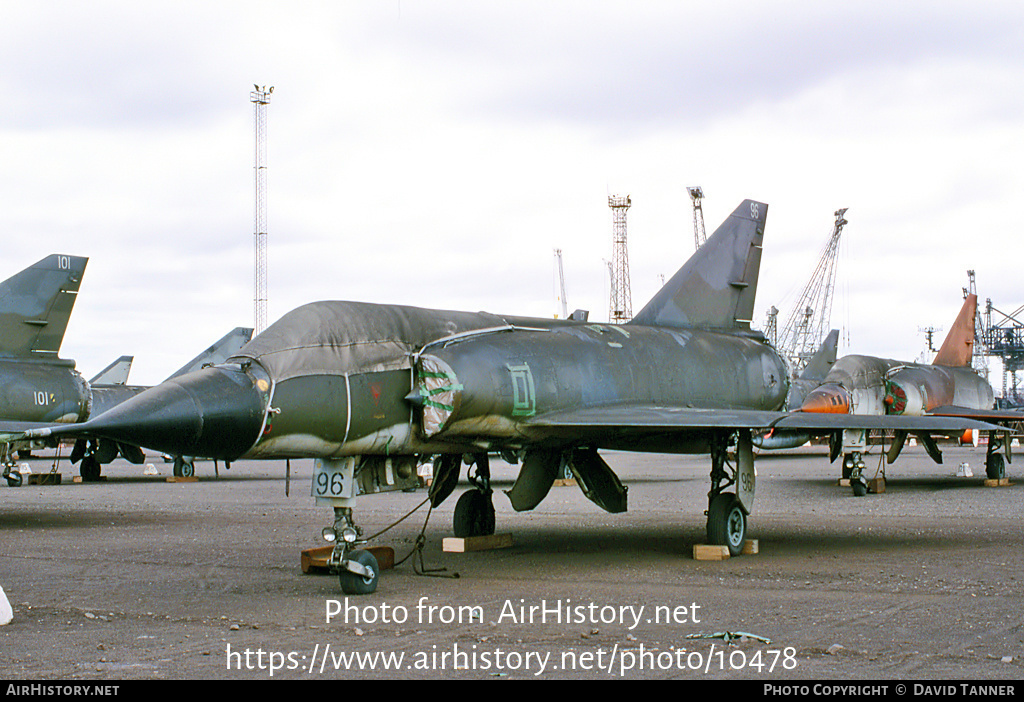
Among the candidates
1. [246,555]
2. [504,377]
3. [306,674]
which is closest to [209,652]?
[306,674]

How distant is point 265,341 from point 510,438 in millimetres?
2992

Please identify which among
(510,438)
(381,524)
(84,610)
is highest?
(510,438)

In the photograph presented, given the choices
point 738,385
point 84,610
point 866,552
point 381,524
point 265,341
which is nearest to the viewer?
point 84,610

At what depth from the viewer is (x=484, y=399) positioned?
9836mm

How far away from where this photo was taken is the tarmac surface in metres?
6.04

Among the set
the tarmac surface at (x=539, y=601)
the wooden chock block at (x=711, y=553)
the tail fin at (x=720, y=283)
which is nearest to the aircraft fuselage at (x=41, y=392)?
the tarmac surface at (x=539, y=601)

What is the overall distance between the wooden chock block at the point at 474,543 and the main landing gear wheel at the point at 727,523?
2.80 metres

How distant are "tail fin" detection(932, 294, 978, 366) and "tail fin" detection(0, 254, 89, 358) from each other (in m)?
22.2

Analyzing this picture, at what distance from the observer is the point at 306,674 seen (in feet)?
19.0

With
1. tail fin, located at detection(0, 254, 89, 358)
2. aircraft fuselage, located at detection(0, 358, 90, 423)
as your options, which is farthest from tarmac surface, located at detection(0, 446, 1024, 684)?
tail fin, located at detection(0, 254, 89, 358)

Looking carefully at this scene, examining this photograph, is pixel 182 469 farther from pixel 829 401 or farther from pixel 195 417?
pixel 195 417

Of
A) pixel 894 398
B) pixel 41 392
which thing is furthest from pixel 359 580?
pixel 894 398

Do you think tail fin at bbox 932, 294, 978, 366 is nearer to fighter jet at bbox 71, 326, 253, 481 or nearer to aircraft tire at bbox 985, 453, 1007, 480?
aircraft tire at bbox 985, 453, 1007, 480
